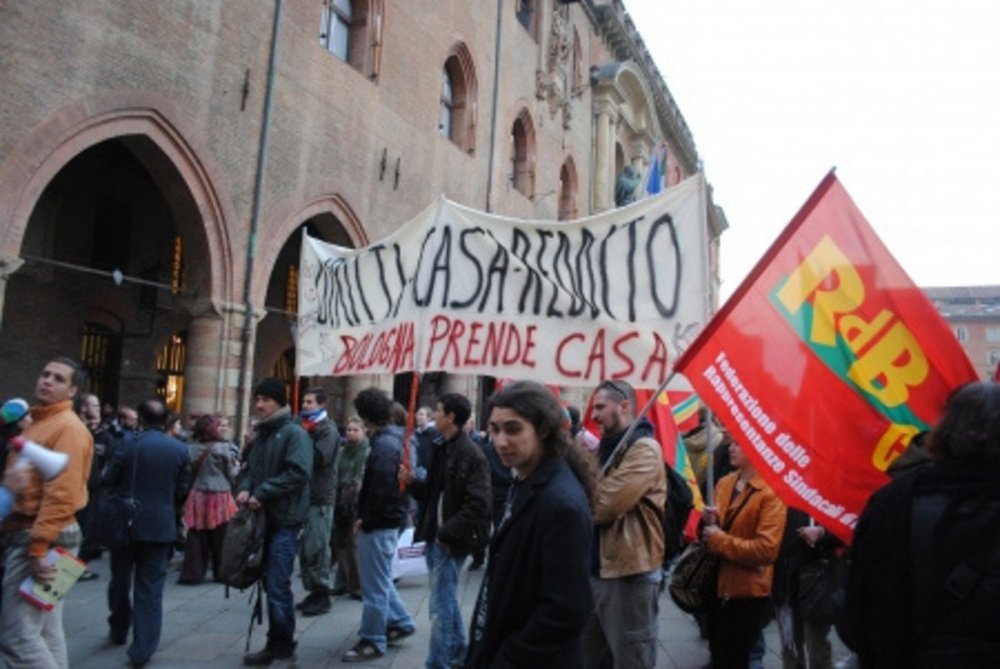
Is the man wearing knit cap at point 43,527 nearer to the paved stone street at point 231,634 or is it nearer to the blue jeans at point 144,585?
the blue jeans at point 144,585

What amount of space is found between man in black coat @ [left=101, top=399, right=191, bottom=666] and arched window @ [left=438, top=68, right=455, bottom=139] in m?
13.2

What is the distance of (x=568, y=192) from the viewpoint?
82.9 feet

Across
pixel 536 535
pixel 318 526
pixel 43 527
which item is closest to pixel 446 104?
pixel 318 526

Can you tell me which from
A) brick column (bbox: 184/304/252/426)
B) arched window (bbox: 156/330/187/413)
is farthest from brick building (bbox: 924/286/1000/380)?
brick column (bbox: 184/304/252/426)

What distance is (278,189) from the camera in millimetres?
12922

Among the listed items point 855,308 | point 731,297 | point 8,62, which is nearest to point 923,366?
point 855,308

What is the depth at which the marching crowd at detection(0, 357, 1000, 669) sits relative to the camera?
2.07 m

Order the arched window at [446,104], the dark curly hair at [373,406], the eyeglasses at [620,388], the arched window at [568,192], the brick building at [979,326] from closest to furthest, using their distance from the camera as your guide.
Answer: the eyeglasses at [620,388] → the dark curly hair at [373,406] → the arched window at [446,104] → the arched window at [568,192] → the brick building at [979,326]

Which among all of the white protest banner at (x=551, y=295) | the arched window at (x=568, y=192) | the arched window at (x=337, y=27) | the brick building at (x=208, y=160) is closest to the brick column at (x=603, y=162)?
the arched window at (x=568, y=192)

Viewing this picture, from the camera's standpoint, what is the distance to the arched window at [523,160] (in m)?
21.7

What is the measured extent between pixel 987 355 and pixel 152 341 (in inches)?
3441

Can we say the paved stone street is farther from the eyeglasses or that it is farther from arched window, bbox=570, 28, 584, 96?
arched window, bbox=570, 28, 584, 96

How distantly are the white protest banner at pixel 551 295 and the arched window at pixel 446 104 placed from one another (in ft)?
A: 42.4

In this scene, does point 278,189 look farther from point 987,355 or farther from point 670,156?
point 987,355
